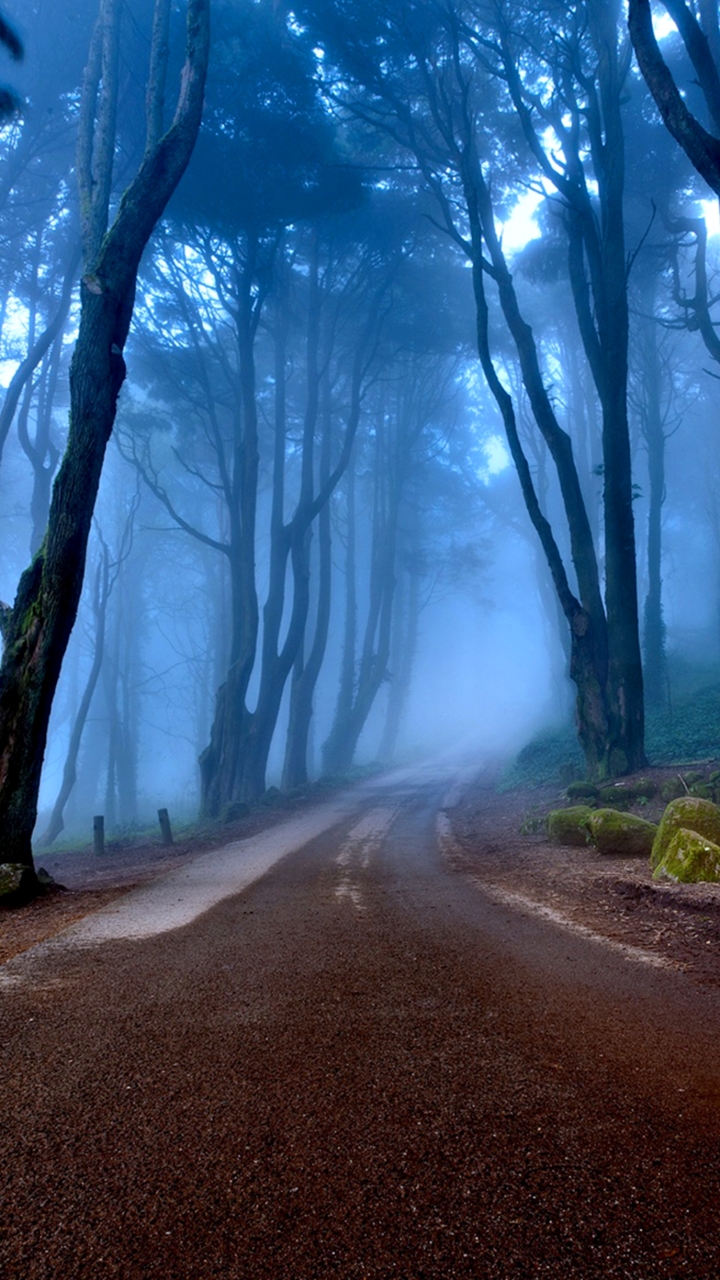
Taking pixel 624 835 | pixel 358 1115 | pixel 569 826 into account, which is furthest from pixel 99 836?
pixel 358 1115

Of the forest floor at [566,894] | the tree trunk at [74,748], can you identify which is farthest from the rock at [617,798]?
the tree trunk at [74,748]

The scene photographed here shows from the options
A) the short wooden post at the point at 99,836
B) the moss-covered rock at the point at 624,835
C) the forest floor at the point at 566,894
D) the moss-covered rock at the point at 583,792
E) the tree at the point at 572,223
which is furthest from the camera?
the short wooden post at the point at 99,836

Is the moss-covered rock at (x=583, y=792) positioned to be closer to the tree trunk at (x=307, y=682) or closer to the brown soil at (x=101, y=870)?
the brown soil at (x=101, y=870)

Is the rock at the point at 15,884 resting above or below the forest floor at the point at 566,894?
above

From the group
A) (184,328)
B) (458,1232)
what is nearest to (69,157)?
(184,328)

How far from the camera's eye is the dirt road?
130cm

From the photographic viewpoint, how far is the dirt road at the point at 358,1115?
1.30 m

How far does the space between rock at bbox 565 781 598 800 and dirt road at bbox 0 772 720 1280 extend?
6475 mm

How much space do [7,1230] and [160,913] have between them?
345 cm

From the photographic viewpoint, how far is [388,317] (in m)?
20.5

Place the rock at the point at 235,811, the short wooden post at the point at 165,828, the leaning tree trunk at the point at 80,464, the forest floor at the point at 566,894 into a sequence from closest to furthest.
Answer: the forest floor at the point at 566,894
the leaning tree trunk at the point at 80,464
the short wooden post at the point at 165,828
the rock at the point at 235,811

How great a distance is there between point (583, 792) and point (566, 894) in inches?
195

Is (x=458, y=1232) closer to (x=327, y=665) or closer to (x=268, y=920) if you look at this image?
(x=268, y=920)

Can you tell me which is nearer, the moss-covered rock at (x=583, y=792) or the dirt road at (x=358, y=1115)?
the dirt road at (x=358, y=1115)
